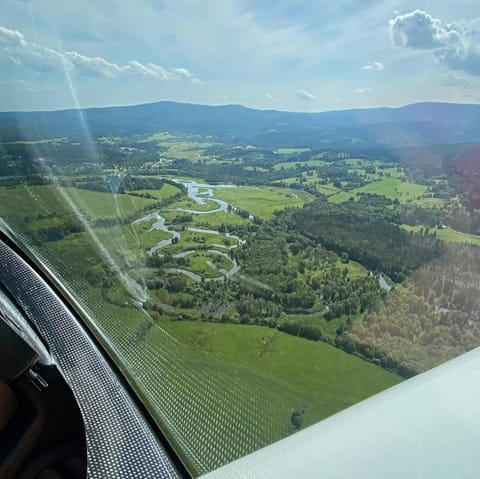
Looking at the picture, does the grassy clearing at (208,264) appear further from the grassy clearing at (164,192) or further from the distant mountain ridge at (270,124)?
the distant mountain ridge at (270,124)

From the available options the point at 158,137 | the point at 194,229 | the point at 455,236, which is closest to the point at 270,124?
the point at 158,137

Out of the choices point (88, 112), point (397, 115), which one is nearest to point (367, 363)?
point (397, 115)

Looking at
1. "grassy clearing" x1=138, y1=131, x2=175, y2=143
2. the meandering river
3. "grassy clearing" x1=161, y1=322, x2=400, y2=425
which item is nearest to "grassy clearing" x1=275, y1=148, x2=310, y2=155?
the meandering river

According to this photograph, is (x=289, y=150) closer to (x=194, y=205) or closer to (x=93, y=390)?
(x=194, y=205)

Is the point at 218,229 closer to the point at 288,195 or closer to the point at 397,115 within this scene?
the point at 288,195

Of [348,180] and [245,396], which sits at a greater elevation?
[348,180]

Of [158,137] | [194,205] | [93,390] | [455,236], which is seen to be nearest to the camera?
[93,390]

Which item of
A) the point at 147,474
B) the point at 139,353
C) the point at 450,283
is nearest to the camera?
the point at 147,474
